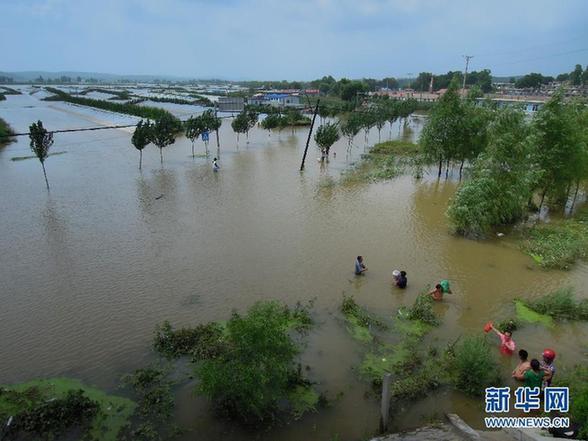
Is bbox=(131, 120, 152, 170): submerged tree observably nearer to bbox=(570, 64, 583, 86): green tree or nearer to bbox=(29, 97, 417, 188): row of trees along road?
bbox=(29, 97, 417, 188): row of trees along road

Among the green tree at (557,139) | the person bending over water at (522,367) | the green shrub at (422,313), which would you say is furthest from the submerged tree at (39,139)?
the green tree at (557,139)

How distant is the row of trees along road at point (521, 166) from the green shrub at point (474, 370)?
920cm

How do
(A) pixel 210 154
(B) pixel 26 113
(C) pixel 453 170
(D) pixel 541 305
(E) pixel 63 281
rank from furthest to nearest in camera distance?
(B) pixel 26 113
(A) pixel 210 154
(C) pixel 453 170
(E) pixel 63 281
(D) pixel 541 305

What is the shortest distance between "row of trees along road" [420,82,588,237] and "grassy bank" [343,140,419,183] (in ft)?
32.8

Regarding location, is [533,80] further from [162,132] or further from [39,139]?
[39,139]

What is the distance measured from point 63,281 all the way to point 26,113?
74324mm

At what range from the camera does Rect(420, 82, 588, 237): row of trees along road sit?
17.5 metres

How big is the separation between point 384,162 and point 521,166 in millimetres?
16909

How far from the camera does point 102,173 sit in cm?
2989

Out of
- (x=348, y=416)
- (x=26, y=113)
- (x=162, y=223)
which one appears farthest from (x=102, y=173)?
(x=26, y=113)

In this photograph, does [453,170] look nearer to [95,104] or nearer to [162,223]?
[162,223]

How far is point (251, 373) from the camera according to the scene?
24.8 ft

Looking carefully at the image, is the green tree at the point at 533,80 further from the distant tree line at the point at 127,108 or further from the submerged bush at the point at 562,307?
the submerged bush at the point at 562,307

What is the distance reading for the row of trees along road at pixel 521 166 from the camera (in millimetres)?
17469
